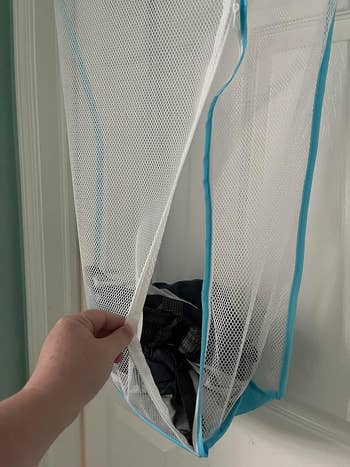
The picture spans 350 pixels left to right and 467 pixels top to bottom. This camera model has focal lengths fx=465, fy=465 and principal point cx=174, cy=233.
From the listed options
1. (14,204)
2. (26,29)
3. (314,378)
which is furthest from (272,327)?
(26,29)

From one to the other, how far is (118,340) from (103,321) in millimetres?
46

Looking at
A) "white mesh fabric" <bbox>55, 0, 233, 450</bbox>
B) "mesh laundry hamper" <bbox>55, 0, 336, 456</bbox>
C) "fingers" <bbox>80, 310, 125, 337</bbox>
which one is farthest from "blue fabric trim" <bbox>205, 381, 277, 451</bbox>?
"fingers" <bbox>80, 310, 125, 337</bbox>

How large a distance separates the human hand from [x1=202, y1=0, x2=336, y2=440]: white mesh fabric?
15 centimetres

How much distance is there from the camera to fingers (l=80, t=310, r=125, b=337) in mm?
667

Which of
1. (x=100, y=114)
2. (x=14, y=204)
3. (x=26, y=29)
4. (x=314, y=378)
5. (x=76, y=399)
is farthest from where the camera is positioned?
(x=14, y=204)

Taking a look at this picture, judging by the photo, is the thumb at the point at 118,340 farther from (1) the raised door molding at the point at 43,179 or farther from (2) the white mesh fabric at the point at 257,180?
(1) the raised door molding at the point at 43,179

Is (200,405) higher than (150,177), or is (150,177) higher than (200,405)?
(150,177)

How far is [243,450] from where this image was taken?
3.03ft

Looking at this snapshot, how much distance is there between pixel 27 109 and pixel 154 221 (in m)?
0.60

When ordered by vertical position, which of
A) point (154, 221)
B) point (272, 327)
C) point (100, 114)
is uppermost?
point (100, 114)

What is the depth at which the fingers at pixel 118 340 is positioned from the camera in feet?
2.04

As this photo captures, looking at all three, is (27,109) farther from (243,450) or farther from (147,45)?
(243,450)

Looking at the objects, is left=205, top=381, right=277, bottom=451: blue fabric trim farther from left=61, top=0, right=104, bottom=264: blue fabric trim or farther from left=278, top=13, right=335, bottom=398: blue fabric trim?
left=61, top=0, right=104, bottom=264: blue fabric trim

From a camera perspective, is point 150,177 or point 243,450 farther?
point 243,450
